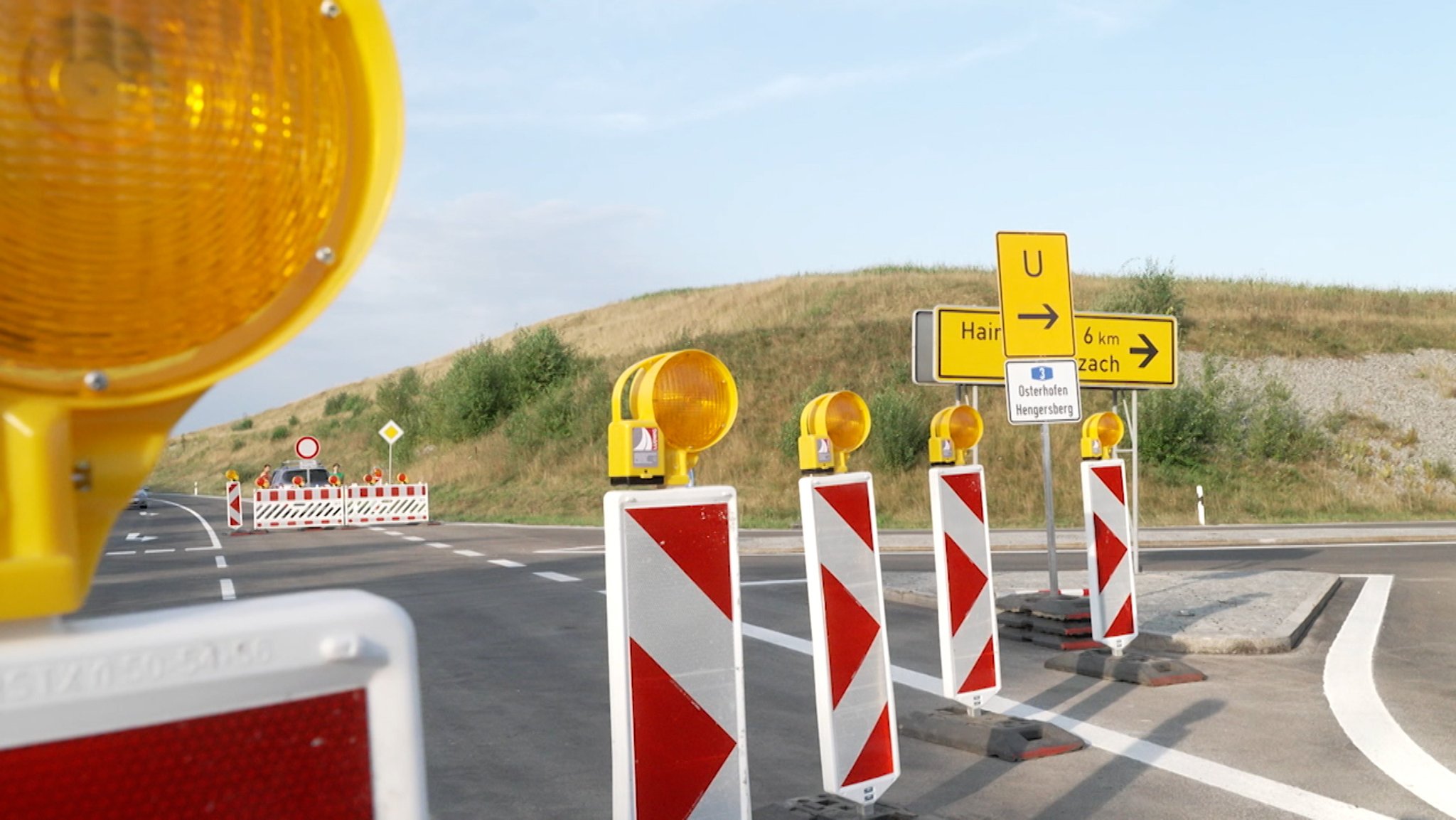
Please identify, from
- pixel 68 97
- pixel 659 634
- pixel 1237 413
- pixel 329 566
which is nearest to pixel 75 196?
pixel 68 97

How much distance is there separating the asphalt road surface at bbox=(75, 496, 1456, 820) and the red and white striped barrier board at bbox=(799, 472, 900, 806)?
2.16 ft

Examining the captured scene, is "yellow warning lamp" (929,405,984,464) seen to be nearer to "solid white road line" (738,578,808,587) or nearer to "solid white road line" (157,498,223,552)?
"solid white road line" (738,578,808,587)

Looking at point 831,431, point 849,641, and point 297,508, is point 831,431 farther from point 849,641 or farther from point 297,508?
point 297,508

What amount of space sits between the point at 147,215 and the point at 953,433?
687cm

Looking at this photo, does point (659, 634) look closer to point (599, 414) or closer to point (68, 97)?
point (68, 97)

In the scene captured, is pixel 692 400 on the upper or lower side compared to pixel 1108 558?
upper

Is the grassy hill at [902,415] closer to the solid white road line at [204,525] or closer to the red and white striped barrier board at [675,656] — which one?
the solid white road line at [204,525]

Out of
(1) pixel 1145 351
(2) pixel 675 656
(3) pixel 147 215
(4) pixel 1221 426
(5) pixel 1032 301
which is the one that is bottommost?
(2) pixel 675 656

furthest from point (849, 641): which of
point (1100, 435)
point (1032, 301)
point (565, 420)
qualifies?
point (565, 420)

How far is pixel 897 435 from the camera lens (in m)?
33.1

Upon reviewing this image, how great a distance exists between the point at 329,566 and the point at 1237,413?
26068mm

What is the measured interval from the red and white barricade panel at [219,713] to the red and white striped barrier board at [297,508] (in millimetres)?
30260

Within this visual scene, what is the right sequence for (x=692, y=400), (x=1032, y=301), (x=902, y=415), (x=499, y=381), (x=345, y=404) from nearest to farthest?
(x=692, y=400)
(x=1032, y=301)
(x=902, y=415)
(x=499, y=381)
(x=345, y=404)

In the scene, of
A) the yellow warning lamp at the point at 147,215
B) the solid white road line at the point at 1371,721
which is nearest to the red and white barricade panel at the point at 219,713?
the yellow warning lamp at the point at 147,215
